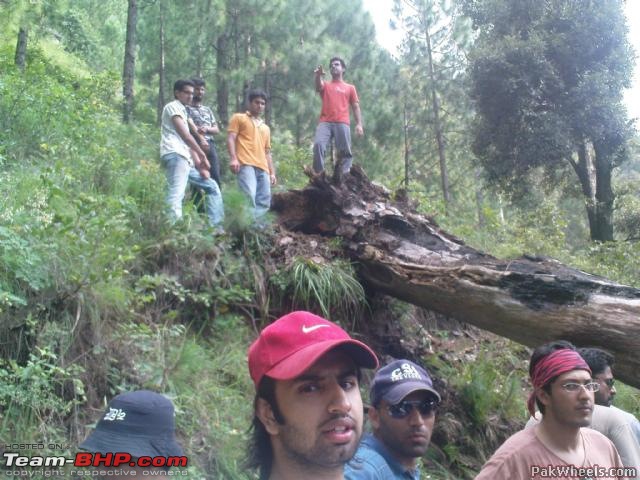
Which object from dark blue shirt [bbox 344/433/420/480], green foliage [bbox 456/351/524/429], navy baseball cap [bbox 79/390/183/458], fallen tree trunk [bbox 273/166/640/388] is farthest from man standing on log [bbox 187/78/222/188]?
navy baseball cap [bbox 79/390/183/458]

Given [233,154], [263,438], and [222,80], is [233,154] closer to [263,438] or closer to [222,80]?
[263,438]

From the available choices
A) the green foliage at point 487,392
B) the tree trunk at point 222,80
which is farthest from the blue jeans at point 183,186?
the tree trunk at point 222,80

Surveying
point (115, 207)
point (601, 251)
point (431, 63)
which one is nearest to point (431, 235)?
point (115, 207)

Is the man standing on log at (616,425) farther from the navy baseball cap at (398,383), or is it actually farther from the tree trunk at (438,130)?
the tree trunk at (438,130)

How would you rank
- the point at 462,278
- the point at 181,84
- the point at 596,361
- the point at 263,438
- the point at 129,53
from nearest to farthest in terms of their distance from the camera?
1. the point at 263,438
2. the point at 596,361
3. the point at 462,278
4. the point at 181,84
5. the point at 129,53

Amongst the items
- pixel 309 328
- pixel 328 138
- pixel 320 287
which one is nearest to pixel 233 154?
pixel 328 138

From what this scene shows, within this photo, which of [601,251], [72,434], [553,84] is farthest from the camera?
[553,84]

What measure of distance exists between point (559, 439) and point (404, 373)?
2.65ft

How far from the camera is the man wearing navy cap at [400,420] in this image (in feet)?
9.71

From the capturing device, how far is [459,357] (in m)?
7.35

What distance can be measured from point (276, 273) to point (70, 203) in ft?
7.16

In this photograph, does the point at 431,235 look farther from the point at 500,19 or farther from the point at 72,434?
the point at 500,19

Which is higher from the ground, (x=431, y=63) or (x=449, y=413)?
(x=431, y=63)

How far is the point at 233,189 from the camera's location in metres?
7.68
